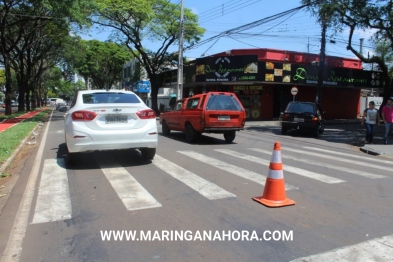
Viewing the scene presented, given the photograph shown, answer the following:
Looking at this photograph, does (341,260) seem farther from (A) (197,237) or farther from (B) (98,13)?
(B) (98,13)

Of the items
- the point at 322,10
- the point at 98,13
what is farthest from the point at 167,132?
the point at 98,13

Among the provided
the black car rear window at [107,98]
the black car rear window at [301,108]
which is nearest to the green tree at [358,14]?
the black car rear window at [301,108]

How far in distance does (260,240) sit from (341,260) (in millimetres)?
883

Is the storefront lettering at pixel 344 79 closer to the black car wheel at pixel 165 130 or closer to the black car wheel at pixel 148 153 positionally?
the black car wheel at pixel 165 130

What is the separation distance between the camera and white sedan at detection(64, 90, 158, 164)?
7379mm

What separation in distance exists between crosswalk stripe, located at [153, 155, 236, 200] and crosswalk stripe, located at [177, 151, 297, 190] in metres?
0.89

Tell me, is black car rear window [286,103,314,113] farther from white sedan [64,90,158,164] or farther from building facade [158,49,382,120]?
white sedan [64,90,158,164]

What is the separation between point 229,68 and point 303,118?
1186 centimetres

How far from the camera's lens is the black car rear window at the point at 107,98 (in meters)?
7.95

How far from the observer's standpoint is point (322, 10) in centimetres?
2073

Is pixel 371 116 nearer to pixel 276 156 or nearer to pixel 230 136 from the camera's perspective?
pixel 230 136

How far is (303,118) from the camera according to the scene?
16.6 m

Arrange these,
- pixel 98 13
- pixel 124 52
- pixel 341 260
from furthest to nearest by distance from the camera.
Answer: pixel 124 52
pixel 98 13
pixel 341 260

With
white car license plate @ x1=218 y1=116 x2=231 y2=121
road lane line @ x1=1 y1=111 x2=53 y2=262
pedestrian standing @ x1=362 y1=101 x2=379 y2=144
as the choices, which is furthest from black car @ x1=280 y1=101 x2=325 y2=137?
road lane line @ x1=1 y1=111 x2=53 y2=262
